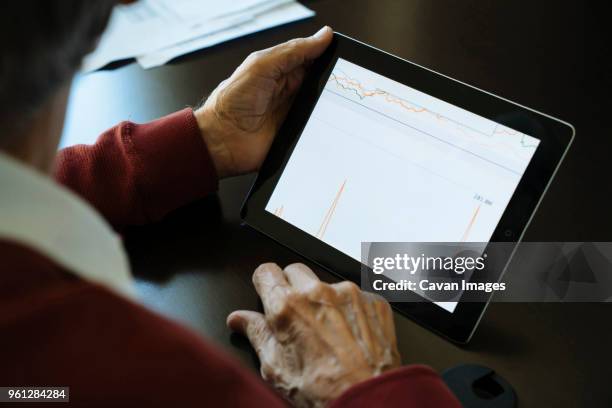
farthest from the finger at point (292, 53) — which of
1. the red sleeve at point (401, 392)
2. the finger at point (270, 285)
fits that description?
the red sleeve at point (401, 392)

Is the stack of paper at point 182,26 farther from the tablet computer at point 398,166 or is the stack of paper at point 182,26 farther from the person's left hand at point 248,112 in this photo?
the tablet computer at point 398,166

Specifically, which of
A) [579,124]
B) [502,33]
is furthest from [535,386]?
[502,33]

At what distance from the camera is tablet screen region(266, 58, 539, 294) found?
650mm

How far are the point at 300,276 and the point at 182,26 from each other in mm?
651

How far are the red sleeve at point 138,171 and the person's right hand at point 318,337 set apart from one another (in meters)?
0.20

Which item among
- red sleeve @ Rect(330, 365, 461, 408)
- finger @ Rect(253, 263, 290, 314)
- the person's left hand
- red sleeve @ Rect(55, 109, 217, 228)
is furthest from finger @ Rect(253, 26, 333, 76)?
red sleeve @ Rect(330, 365, 461, 408)

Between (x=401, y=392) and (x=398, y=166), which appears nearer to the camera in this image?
(x=401, y=392)

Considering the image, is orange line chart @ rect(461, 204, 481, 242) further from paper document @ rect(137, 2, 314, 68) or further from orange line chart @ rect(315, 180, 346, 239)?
paper document @ rect(137, 2, 314, 68)

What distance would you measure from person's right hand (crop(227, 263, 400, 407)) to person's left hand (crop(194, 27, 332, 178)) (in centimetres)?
22

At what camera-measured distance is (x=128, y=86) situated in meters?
1.04

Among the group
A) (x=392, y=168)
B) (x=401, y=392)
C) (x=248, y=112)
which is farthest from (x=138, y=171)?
(x=401, y=392)

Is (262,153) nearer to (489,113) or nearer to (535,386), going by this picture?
(489,113)

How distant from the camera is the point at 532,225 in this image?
757 mm

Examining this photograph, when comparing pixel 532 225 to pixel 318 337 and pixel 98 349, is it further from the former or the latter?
pixel 98 349
